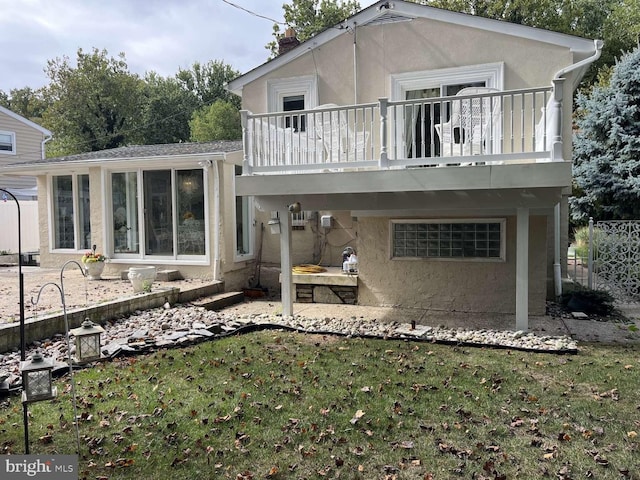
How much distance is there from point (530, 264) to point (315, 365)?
4.58m

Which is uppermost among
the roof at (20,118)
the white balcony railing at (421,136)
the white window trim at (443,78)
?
the roof at (20,118)

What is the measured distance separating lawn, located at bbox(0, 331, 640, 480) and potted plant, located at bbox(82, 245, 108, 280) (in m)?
5.47

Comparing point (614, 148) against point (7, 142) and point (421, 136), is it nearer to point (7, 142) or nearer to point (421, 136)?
point (421, 136)

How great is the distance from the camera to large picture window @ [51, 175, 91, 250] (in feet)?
38.2

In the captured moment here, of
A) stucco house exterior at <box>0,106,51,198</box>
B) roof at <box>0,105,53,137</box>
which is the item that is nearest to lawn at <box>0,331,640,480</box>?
stucco house exterior at <box>0,106,51,198</box>

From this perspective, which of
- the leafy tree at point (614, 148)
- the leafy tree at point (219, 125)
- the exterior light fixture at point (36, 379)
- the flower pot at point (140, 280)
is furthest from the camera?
the leafy tree at point (219, 125)

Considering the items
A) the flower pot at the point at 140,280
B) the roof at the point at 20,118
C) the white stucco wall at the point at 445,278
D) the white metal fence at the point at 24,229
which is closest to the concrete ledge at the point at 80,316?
the flower pot at the point at 140,280

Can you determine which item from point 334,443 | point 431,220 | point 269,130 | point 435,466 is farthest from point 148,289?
point 435,466

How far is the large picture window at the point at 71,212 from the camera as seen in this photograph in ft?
38.2

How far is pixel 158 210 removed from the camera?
10.8 meters

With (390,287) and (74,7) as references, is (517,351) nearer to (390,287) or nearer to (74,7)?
(390,287)

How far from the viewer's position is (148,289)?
28.0 ft

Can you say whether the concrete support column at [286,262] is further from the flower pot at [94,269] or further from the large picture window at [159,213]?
the flower pot at [94,269]

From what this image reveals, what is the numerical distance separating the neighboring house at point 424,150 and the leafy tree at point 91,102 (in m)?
24.0
